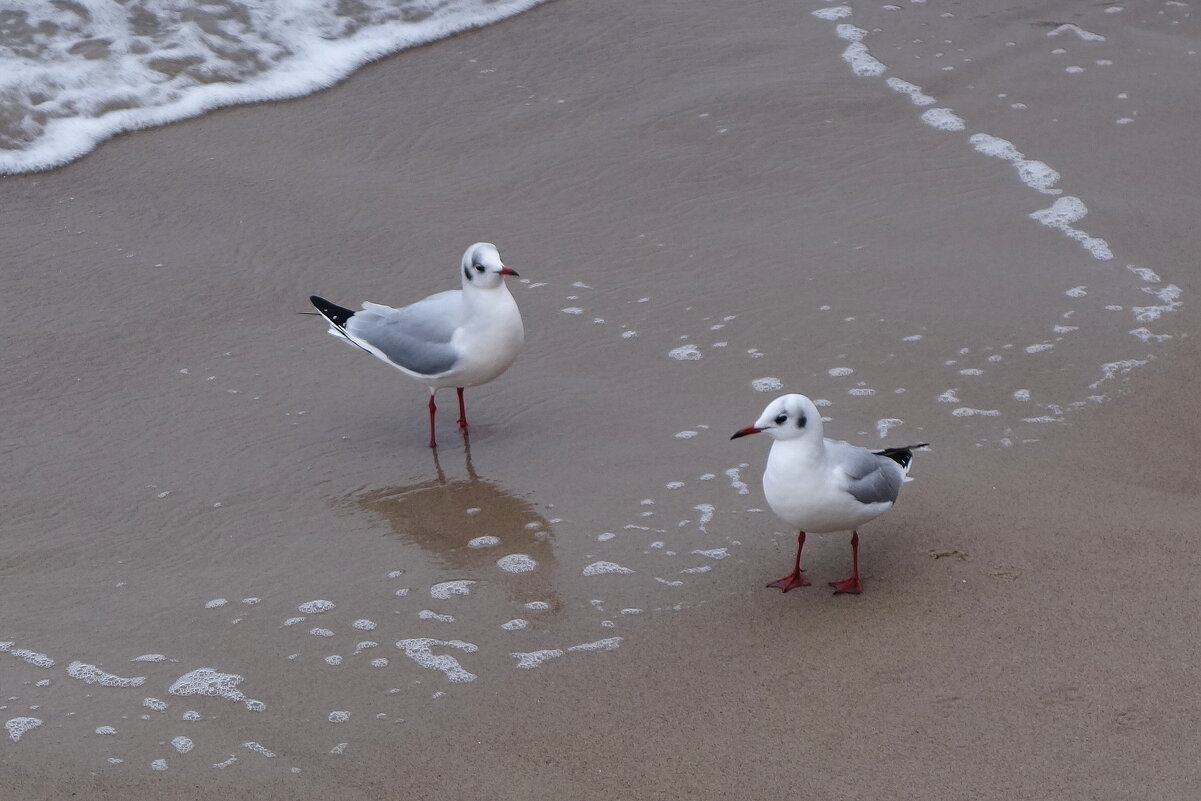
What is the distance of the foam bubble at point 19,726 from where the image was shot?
3951 millimetres

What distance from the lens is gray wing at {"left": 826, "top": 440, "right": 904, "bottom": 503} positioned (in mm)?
4379

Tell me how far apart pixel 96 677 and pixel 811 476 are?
230 centimetres

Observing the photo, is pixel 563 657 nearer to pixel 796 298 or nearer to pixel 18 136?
pixel 796 298

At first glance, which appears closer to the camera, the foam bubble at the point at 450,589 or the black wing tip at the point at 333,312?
the foam bubble at the point at 450,589

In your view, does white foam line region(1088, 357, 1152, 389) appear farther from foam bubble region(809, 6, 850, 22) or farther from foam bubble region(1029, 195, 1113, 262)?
foam bubble region(809, 6, 850, 22)

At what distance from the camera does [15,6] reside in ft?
32.9

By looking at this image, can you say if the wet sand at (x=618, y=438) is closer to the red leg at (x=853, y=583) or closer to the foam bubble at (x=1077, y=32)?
the red leg at (x=853, y=583)

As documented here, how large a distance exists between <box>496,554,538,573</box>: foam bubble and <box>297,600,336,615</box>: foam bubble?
1.99ft

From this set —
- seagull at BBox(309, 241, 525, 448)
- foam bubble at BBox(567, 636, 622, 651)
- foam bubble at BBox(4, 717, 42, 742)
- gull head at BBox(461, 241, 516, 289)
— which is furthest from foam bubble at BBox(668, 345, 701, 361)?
foam bubble at BBox(4, 717, 42, 742)

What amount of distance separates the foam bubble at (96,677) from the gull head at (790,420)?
2.01 metres

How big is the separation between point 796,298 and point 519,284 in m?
1.41

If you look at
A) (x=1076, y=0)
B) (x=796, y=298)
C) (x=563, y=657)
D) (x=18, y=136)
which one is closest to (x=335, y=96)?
(x=18, y=136)

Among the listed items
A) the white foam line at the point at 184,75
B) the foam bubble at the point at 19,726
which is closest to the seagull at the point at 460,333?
the foam bubble at the point at 19,726

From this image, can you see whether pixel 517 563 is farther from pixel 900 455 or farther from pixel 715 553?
pixel 900 455
